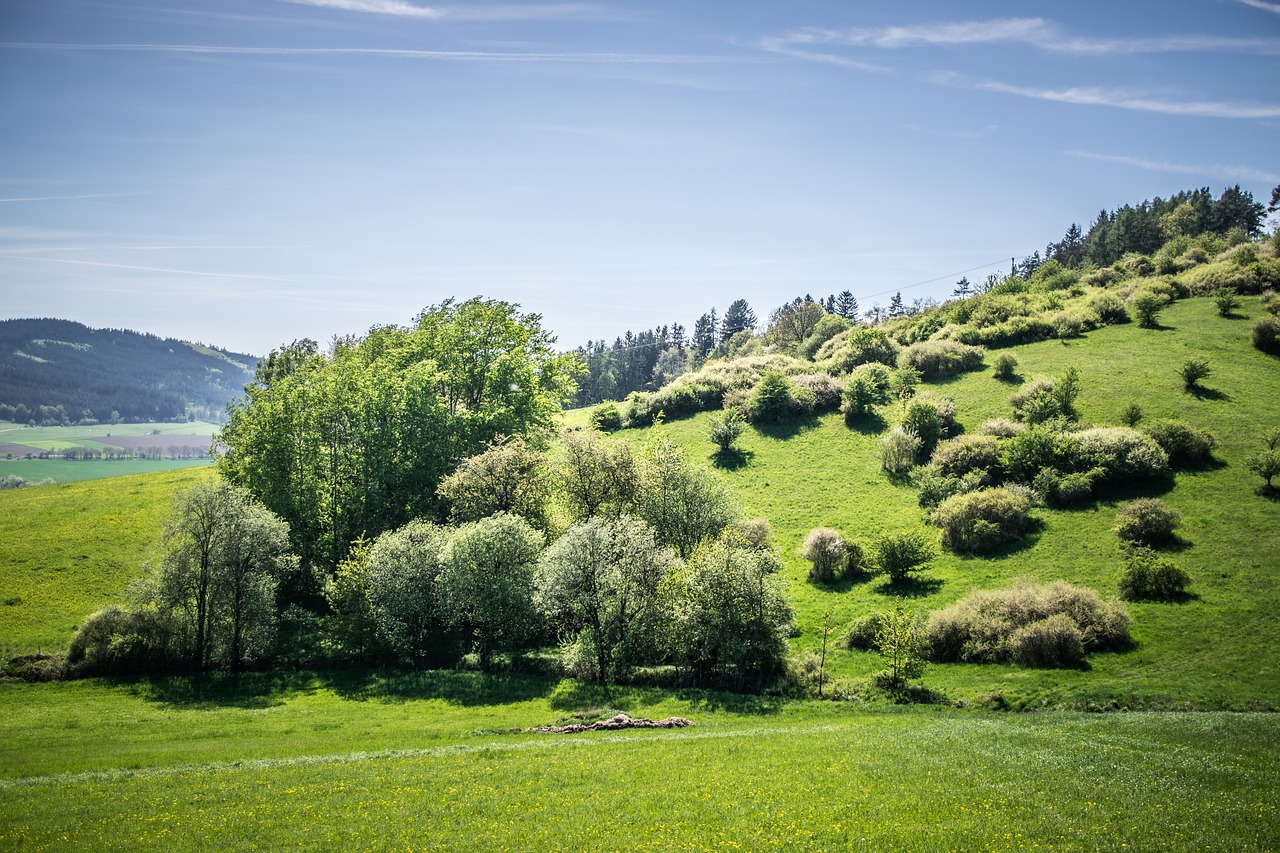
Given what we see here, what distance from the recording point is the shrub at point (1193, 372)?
61256 mm

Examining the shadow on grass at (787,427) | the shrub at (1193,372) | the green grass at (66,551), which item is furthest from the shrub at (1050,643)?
the green grass at (66,551)

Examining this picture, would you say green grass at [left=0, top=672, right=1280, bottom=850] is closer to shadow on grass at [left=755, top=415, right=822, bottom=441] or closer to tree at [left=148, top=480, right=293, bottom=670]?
tree at [left=148, top=480, right=293, bottom=670]

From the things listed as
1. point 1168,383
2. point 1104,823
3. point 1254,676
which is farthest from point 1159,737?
point 1168,383

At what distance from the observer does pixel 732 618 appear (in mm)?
34781

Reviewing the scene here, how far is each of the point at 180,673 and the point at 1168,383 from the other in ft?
287

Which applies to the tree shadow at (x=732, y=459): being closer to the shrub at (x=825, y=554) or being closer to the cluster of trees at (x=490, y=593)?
the shrub at (x=825, y=554)

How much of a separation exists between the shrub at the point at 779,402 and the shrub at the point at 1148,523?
135ft

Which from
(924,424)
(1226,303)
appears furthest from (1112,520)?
(1226,303)

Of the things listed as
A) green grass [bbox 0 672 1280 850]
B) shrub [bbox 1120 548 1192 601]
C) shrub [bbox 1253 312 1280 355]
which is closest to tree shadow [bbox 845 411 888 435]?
shrub [bbox 1120 548 1192 601]

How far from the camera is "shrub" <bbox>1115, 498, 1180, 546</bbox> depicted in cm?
4381

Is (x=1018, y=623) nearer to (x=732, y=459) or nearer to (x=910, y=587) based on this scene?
(x=910, y=587)

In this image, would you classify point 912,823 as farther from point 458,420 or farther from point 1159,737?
point 458,420

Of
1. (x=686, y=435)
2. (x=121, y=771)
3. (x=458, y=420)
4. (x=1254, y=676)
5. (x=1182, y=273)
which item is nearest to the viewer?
(x=121, y=771)

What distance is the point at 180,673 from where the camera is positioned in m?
38.8
